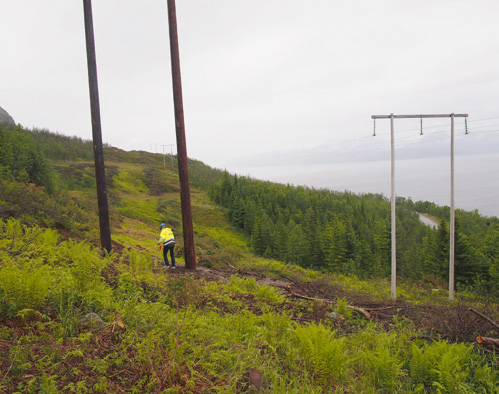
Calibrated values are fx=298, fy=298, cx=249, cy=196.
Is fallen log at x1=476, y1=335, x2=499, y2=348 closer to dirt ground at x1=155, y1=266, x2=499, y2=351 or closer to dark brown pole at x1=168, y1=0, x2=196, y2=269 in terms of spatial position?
dirt ground at x1=155, y1=266, x2=499, y2=351

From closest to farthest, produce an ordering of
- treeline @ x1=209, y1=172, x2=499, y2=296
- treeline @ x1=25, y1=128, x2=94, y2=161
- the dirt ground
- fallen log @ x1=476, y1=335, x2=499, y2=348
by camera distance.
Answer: fallen log @ x1=476, y1=335, x2=499, y2=348, the dirt ground, treeline @ x1=209, y1=172, x2=499, y2=296, treeline @ x1=25, y1=128, x2=94, y2=161

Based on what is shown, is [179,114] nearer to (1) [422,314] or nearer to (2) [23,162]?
(1) [422,314]

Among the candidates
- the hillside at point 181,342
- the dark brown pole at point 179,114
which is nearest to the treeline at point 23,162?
the dark brown pole at point 179,114

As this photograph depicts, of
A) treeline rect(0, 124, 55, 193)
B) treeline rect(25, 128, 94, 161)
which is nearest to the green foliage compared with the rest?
treeline rect(0, 124, 55, 193)

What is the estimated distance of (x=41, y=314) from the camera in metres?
3.80

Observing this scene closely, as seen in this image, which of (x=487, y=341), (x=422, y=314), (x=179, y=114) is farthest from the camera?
(x=179, y=114)

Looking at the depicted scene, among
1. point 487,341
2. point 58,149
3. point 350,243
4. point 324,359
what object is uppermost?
point 58,149

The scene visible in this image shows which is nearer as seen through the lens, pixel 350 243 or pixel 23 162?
pixel 23 162

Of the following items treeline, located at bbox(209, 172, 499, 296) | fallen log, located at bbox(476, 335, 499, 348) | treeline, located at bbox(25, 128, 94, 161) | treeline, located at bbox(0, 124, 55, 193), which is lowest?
treeline, located at bbox(209, 172, 499, 296)

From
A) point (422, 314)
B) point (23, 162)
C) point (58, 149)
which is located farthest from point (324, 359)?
point (58, 149)

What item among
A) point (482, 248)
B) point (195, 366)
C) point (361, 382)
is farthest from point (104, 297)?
point (482, 248)

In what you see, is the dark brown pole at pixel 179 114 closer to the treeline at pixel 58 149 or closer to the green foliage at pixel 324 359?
the green foliage at pixel 324 359

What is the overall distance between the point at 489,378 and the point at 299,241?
1590 inches

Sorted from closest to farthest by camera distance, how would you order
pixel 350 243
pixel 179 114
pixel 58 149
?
pixel 179 114
pixel 350 243
pixel 58 149
